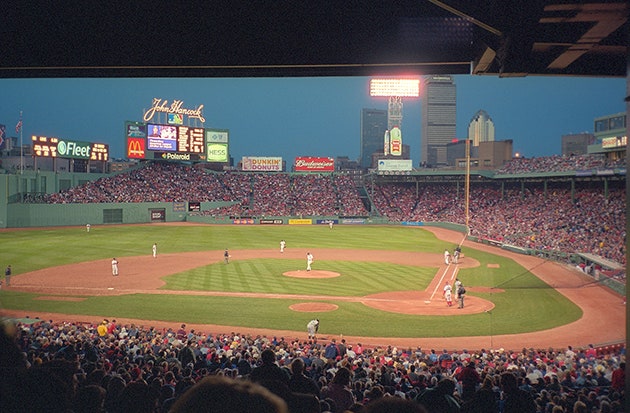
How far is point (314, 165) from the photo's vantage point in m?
94.9

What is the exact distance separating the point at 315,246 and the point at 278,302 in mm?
24414

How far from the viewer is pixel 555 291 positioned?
29625 millimetres

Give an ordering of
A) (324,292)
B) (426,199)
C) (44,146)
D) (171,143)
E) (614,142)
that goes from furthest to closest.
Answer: (171,143), (426,199), (44,146), (614,142), (324,292)

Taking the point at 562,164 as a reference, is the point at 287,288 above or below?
below

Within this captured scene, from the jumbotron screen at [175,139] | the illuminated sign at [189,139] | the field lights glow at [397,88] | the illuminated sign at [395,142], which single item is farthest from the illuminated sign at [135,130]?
the illuminated sign at [395,142]

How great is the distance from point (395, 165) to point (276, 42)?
7996 centimetres

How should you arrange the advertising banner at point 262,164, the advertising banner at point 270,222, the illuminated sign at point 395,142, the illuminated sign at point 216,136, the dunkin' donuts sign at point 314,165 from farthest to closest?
the advertising banner at point 262,164
the dunkin' donuts sign at point 314,165
the illuminated sign at point 395,142
the illuminated sign at point 216,136
the advertising banner at point 270,222

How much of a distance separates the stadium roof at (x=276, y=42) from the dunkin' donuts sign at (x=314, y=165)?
86.3 metres

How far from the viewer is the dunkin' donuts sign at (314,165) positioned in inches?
3708

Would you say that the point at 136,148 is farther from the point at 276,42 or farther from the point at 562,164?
the point at 276,42

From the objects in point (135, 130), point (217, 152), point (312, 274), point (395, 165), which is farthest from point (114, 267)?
point (395, 165)

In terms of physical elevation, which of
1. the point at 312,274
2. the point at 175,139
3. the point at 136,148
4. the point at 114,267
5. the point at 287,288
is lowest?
the point at 287,288

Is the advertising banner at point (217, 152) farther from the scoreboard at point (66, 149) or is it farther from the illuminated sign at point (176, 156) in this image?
the scoreboard at point (66, 149)

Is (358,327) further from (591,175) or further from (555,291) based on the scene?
(591,175)
